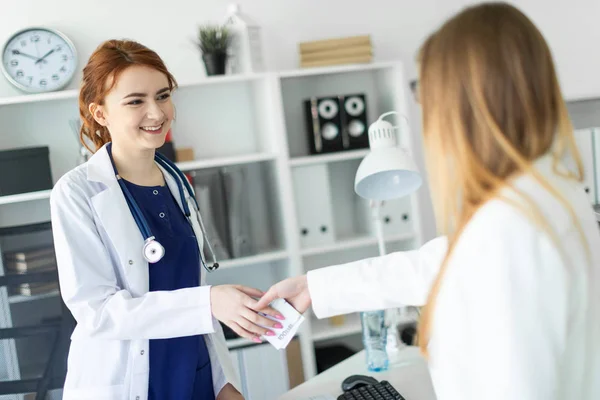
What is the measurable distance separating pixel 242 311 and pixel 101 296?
0.33 m

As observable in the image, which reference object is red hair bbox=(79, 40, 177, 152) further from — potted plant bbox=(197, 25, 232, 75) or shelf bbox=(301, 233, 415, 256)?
shelf bbox=(301, 233, 415, 256)

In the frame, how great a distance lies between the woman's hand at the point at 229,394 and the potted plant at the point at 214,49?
1.55 metres

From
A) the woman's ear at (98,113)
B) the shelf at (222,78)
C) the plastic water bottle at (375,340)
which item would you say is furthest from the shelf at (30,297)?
the shelf at (222,78)

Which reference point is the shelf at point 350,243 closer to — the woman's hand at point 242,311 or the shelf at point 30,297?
the shelf at point 30,297

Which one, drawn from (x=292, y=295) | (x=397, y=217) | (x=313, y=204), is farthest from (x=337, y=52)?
(x=292, y=295)

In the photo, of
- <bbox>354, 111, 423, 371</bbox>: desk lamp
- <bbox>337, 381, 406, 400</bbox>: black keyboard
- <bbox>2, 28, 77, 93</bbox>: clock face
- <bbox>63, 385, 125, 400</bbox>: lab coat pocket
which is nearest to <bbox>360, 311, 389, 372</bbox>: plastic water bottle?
<bbox>354, 111, 423, 371</bbox>: desk lamp

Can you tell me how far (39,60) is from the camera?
276 cm

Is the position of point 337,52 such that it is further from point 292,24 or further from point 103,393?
point 103,393

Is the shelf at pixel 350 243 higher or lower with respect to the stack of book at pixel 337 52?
lower

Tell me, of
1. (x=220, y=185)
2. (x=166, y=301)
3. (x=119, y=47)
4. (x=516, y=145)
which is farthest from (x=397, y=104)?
(x=516, y=145)

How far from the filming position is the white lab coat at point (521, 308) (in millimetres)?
849

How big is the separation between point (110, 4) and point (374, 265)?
2.13m

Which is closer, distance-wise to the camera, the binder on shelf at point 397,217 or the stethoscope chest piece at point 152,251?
the stethoscope chest piece at point 152,251

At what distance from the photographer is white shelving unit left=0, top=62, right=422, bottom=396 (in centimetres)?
282
